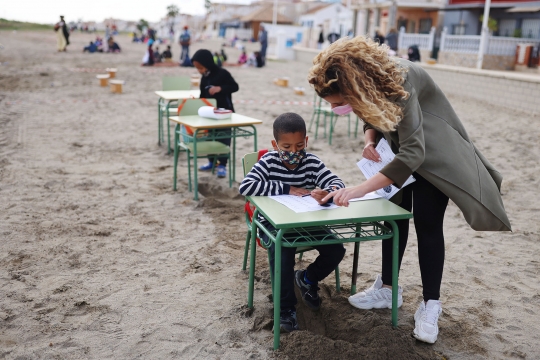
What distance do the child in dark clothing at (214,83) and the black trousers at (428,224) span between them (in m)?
3.86

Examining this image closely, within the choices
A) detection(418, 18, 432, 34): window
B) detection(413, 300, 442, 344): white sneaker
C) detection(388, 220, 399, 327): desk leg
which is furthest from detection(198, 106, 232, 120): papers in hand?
detection(418, 18, 432, 34): window

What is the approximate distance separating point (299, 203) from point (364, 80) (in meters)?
0.82

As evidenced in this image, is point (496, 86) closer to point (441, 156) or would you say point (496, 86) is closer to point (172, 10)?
point (441, 156)

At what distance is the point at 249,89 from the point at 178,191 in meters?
9.69

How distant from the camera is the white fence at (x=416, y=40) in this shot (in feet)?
75.1

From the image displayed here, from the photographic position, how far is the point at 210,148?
5891 millimetres

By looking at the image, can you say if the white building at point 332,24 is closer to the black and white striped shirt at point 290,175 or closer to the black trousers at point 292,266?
the black and white striped shirt at point 290,175

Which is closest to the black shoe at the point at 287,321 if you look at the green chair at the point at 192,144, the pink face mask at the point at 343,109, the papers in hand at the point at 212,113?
the pink face mask at the point at 343,109

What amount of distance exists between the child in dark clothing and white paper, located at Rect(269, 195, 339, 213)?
3.56 meters

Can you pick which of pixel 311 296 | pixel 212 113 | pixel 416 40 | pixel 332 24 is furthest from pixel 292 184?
pixel 332 24

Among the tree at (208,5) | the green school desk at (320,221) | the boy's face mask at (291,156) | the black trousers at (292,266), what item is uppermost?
the tree at (208,5)

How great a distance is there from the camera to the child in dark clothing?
21.4ft

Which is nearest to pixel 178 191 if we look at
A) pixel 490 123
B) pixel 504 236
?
pixel 504 236

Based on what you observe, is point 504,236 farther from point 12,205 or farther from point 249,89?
point 249,89
